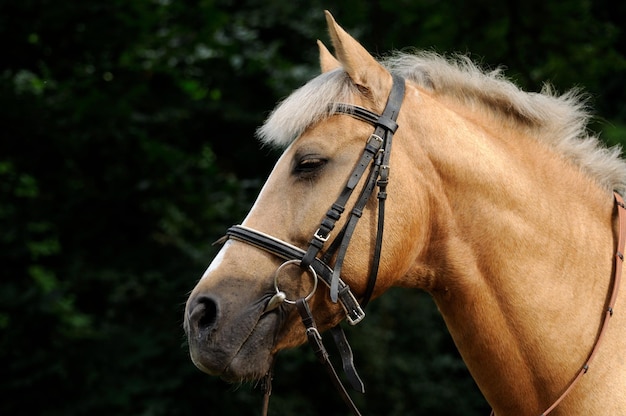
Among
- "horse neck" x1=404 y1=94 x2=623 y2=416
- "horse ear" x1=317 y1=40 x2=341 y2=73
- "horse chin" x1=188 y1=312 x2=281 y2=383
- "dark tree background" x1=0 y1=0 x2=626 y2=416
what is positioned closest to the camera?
"horse chin" x1=188 y1=312 x2=281 y2=383

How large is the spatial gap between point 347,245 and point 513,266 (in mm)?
647

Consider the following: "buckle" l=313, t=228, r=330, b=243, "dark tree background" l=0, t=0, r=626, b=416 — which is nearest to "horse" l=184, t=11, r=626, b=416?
"buckle" l=313, t=228, r=330, b=243

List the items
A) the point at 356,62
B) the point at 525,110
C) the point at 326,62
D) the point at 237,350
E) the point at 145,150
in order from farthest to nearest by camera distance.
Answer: the point at 145,150 → the point at 326,62 → the point at 525,110 → the point at 356,62 → the point at 237,350

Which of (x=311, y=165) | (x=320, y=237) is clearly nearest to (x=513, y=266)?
(x=320, y=237)

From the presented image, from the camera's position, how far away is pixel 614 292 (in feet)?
8.70

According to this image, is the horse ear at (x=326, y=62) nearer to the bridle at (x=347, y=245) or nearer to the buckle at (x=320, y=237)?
the bridle at (x=347, y=245)

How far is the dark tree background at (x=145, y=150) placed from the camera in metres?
6.70

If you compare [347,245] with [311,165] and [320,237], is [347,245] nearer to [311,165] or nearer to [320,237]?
[320,237]

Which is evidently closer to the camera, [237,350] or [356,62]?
[237,350]

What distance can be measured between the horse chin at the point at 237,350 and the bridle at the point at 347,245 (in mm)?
81

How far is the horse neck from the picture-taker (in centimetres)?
262

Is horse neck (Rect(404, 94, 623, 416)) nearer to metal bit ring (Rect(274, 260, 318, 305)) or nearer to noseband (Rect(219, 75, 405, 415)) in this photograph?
noseband (Rect(219, 75, 405, 415))

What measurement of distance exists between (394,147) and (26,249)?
17.7 ft

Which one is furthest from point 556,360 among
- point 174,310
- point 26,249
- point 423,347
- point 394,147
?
point 423,347
